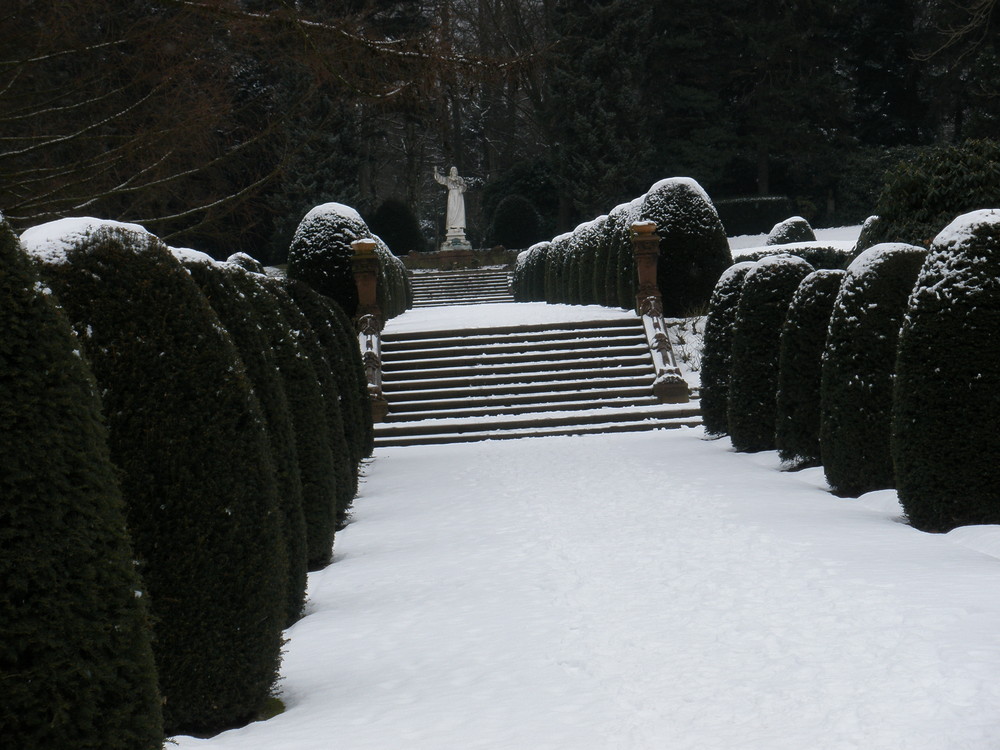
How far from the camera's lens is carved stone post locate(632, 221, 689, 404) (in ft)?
47.9

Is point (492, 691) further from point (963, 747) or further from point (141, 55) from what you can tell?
point (141, 55)

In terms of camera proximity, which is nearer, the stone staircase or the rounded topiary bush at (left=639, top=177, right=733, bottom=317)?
the rounded topiary bush at (left=639, top=177, right=733, bottom=317)

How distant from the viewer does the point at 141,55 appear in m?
9.28

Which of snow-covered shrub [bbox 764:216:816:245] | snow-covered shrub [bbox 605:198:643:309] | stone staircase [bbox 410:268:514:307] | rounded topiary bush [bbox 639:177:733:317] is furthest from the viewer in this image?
stone staircase [bbox 410:268:514:307]

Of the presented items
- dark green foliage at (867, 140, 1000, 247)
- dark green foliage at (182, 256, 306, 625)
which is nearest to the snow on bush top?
dark green foliage at (182, 256, 306, 625)

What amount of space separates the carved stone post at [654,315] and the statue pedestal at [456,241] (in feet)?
72.5

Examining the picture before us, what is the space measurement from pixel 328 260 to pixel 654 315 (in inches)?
210

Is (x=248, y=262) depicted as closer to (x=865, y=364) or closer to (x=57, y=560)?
(x=865, y=364)

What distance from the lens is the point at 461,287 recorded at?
34.5m

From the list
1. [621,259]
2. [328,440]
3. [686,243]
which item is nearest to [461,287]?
[621,259]

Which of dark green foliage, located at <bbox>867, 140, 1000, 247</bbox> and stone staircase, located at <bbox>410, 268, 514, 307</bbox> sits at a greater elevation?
dark green foliage, located at <bbox>867, 140, 1000, 247</bbox>

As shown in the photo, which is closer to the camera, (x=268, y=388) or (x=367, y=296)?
(x=268, y=388)

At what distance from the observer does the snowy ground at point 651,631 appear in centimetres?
353

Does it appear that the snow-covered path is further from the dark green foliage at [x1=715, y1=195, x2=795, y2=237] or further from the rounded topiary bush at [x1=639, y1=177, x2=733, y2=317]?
the dark green foliage at [x1=715, y1=195, x2=795, y2=237]
